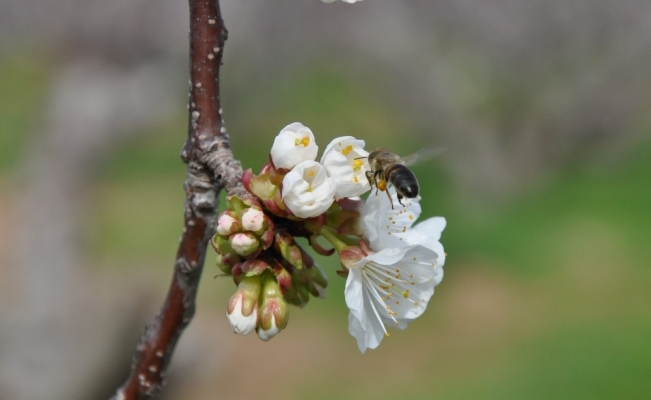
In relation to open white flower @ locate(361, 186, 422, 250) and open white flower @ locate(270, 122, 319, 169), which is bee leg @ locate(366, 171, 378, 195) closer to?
open white flower @ locate(361, 186, 422, 250)

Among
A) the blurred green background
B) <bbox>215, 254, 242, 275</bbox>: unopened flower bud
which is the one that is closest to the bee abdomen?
<bbox>215, 254, 242, 275</bbox>: unopened flower bud

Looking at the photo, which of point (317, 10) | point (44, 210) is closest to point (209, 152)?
point (44, 210)

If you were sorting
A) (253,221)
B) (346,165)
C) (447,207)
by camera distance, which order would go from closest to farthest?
(253,221) → (346,165) → (447,207)

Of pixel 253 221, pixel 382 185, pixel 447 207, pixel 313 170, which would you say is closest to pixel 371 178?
pixel 382 185

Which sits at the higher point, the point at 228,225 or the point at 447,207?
the point at 228,225

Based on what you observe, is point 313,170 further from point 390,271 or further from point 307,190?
point 390,271

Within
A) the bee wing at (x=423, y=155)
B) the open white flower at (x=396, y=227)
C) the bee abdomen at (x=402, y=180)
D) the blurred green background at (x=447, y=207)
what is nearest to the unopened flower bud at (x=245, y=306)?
the open white flower at (x=396, y=227)
